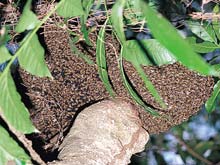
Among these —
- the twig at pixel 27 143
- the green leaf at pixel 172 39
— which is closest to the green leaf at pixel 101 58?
the twig at pixel 27 143

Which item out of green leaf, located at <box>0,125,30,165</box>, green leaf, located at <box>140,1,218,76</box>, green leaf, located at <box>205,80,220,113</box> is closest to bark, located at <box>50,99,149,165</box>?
green leaf, located at <box>205,80,220,113</box>

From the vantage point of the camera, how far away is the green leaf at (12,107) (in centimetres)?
47

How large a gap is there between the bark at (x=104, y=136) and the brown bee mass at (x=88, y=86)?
6 centimetres

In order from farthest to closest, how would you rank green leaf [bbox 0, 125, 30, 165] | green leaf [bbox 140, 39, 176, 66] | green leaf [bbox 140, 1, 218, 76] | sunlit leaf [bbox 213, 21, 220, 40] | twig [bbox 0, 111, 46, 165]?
sunlit leaf [bbox 213, 21, 220, 40] → green leaf [bbox 140, 39, 176, 66] → twig [bbox 0, 111, 46, 165] → green leaf [bbox 0, 125, 30, 165] → green leaf [bbox 140, 1, 218, 76]

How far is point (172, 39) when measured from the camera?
333mm

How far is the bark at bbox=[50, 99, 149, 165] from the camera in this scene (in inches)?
31.4

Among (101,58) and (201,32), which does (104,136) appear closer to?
(101,58)

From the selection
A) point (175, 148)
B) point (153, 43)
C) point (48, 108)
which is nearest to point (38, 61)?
point (153, 43)

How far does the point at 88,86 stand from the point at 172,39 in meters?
0.68

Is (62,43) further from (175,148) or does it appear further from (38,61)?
(175,148)

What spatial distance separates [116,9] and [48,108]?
2.13 ft

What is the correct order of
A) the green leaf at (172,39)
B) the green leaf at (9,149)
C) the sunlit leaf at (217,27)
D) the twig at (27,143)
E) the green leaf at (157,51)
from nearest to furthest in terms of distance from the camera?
the green leaf at (172,39)
the green leaf at (9,149)
the twig at (27,143)
the green leaf at (157,51)
the sunlit leaf at (217,27)

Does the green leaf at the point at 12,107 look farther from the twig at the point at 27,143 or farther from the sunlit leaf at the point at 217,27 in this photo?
the sunlit leaf at the point at 217,27

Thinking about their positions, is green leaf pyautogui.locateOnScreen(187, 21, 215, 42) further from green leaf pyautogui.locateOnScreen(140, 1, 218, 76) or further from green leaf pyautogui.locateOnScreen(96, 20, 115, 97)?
green leaf pyautogui.locateOnScreen(140, 1, 218, 76)
